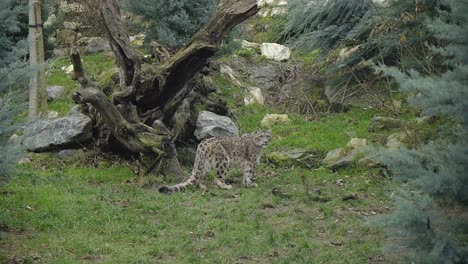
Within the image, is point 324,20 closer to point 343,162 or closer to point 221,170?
point 343,162

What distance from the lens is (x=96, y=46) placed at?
69.0ft

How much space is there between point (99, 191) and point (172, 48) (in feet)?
22.0

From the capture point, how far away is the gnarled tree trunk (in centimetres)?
1169

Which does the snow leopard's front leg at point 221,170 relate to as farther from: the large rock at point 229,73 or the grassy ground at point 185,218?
the large rock at point 229,73

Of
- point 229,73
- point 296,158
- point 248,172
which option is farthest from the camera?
point 229,73

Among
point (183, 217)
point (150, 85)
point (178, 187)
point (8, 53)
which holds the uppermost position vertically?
point (8, 53)

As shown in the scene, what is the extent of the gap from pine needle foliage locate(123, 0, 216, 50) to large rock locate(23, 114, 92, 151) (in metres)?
3.96

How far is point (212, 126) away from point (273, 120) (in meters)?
2.53

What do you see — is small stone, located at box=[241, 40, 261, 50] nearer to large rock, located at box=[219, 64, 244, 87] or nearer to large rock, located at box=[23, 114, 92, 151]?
large rock, located at box=[219, 64, 244, 87]

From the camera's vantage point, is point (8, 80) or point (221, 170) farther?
point (221, 170)

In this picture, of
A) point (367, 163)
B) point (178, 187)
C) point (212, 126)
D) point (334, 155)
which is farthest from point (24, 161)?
point (367, 163)

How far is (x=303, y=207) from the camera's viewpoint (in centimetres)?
996

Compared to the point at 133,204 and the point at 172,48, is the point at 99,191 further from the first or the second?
the point at 172,48

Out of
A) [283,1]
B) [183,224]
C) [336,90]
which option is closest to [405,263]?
[183,224]
